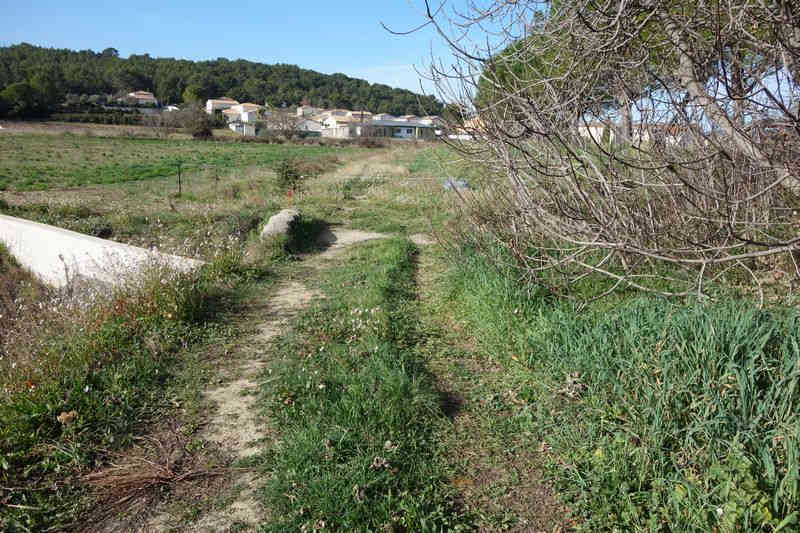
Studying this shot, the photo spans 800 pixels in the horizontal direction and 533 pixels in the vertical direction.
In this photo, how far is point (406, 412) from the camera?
3643 mm

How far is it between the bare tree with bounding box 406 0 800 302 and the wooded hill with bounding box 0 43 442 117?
7634cm

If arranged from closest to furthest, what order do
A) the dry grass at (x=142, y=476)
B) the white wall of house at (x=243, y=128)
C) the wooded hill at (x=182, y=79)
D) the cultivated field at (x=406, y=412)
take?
the cultivated field at (x=406, y=412)
the dry grass at (x=142, y=476)
the white wall of house at (x=243, y=128)
the wooded hill at (x=182, y=79)

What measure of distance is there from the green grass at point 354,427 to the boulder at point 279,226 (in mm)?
3509

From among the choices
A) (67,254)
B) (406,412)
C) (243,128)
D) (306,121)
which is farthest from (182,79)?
(406,412)

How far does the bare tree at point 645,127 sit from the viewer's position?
9.53 feet

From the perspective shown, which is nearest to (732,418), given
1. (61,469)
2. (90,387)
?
(61,469)

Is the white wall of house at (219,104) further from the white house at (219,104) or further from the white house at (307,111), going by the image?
the white house at (307,111)

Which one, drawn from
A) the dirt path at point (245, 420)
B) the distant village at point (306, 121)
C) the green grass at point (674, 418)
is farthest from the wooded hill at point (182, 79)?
the green grass at point (674, 418)

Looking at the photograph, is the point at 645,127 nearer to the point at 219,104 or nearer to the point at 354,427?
the point at 354,427

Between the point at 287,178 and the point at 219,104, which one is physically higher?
the point at 219,104

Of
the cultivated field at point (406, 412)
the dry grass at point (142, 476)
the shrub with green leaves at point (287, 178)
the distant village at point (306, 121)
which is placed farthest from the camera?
the distant village at point (306, 121)

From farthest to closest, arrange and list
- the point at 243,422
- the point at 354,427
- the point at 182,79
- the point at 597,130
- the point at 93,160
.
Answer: the point at 182,79
the point at 93,160
the point at 597,130
the point at 243,422
the point at 354,427

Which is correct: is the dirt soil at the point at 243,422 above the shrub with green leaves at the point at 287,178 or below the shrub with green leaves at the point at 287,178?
below

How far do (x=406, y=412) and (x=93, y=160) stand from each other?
35325mm
